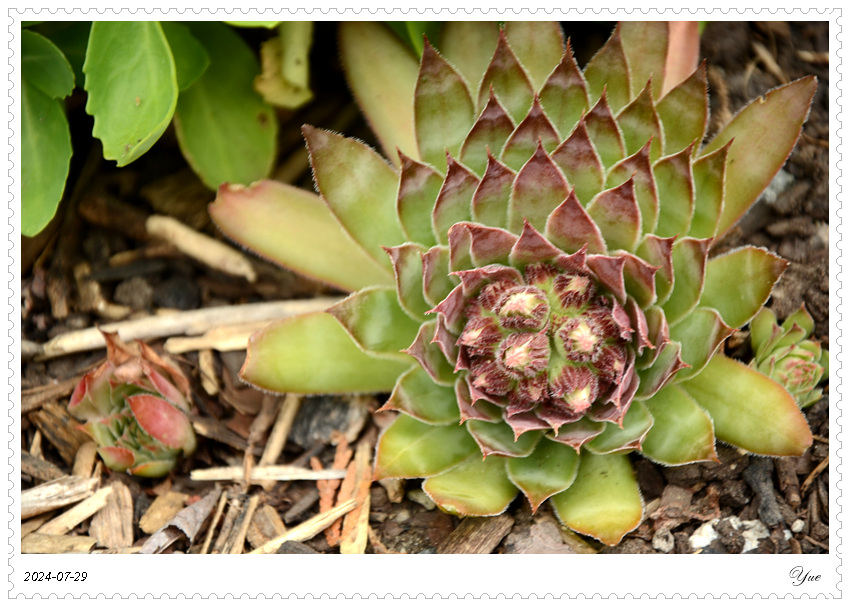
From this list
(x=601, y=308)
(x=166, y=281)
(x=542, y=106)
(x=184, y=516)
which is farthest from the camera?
(x=166, y=281)

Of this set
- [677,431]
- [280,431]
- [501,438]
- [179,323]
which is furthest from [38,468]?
[677,431]

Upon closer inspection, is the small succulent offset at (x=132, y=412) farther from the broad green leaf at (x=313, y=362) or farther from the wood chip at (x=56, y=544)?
the broad green leaf at (x=313, y=362)

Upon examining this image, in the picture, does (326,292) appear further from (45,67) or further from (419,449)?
(45,67)

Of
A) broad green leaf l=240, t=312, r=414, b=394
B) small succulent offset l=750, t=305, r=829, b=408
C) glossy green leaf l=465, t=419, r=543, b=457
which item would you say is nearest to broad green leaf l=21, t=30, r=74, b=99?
broad green leaf l=240, t=312, r=414, b=394

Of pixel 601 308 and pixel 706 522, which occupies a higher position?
pixel 601 308
